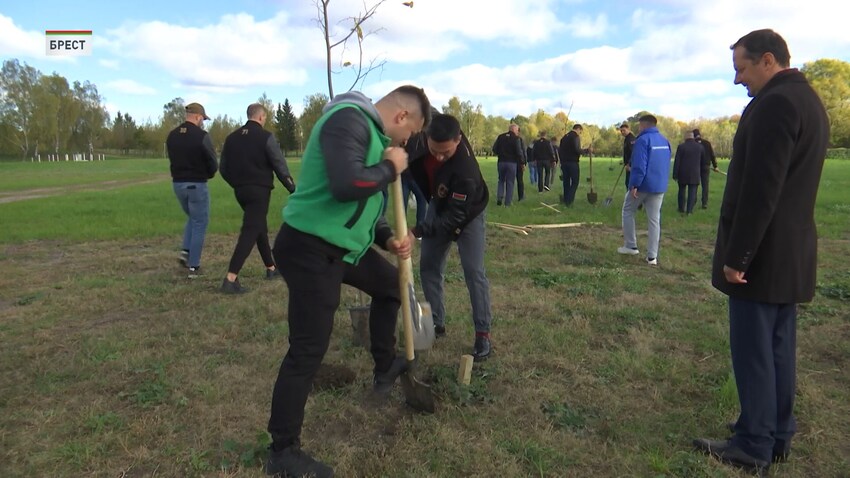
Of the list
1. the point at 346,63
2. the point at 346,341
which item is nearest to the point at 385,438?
the point at 346,341

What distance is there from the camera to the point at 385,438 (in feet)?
10.3

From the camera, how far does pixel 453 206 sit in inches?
155

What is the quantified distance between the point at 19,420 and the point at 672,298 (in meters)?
5.63

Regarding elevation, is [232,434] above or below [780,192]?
below

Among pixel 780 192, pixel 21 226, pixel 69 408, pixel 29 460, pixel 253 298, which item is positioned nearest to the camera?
pixel 780 192

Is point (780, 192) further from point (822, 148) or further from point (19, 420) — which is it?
point (19, 420)

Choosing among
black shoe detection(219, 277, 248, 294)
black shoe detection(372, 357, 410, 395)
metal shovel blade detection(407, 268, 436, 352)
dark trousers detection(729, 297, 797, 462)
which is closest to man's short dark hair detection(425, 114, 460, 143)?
metal shovel blade detection(407, 268, 436, 352)

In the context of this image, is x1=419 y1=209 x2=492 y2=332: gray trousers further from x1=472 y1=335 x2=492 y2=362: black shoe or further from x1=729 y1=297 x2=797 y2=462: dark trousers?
x1=729 y1=297 x2=797 y2=462: dark trousers

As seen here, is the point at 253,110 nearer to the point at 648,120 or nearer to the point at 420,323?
the point at 420,323

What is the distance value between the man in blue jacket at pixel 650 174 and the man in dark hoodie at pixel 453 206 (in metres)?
3.83

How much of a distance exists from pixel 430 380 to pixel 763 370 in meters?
2.01

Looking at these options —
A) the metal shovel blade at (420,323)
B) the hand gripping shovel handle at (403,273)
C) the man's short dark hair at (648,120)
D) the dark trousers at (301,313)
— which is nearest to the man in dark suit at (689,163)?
Answer: the man's short dark hair at (648,120)

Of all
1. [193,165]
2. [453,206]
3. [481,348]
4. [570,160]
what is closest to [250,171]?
[193,165]

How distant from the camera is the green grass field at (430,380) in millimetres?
2926
